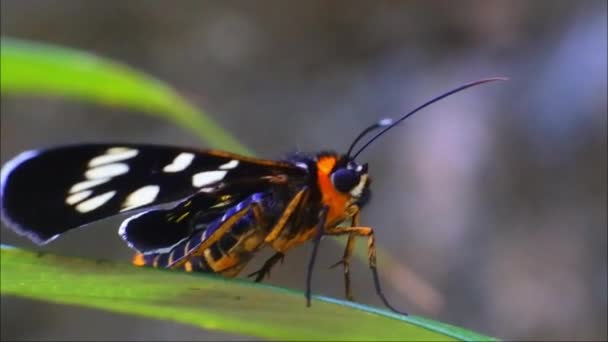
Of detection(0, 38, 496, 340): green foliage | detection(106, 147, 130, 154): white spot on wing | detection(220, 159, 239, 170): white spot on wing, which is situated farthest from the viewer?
detection(220, 159, 239, 170): white spot on wing

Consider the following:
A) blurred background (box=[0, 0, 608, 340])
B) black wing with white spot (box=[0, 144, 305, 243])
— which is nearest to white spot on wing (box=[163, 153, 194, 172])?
black wing with white spot (box=[0, 144, 305, 243])

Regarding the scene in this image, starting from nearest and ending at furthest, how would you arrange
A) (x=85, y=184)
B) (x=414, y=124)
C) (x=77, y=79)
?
(x=85, y=184) < (x=77, y=79) < (x=414, y=124)

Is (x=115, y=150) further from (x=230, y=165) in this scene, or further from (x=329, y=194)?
(x=329, y=194)

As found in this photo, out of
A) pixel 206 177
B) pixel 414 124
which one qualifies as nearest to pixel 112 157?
pixel 206 177

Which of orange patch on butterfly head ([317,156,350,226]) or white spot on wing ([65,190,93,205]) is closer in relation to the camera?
white spot on wing ([65,190,93,205])

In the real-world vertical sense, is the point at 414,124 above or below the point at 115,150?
below

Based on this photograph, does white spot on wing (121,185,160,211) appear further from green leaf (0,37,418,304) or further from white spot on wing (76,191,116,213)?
green leaf (0,37,418,304)

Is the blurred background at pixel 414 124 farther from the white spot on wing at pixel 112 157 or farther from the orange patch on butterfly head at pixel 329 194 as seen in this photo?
the white spot on wing at pixel 112 157
